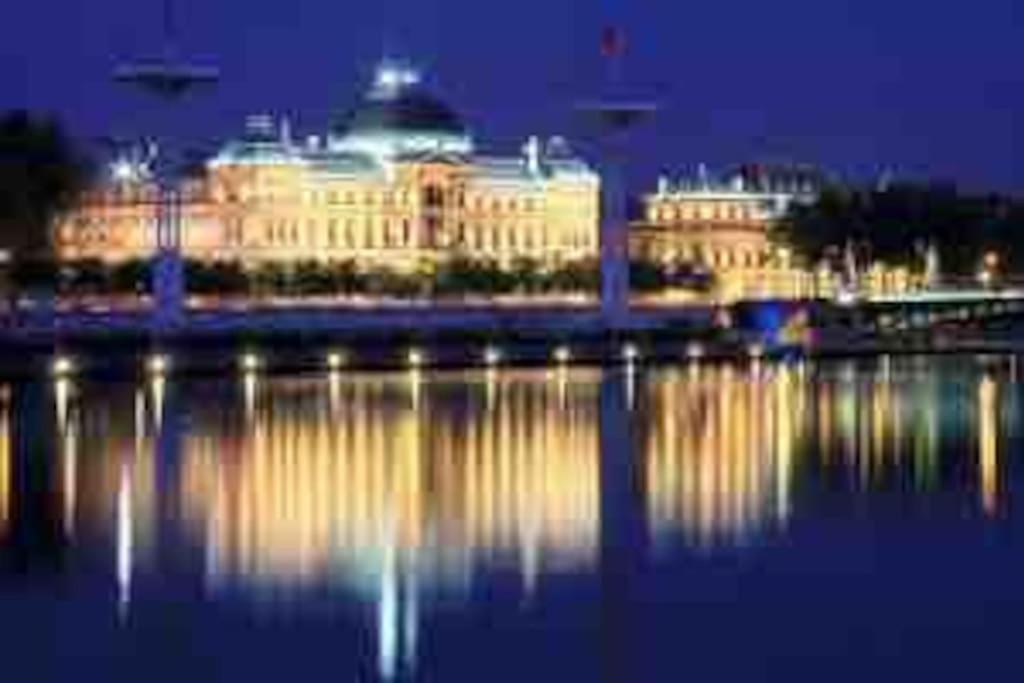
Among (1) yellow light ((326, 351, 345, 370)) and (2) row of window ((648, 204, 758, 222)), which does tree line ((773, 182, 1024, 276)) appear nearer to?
(2) row of window ((648, 204, 758, 222))

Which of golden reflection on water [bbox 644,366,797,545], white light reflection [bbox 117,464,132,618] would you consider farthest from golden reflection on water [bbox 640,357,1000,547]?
white light reflection [bbox 117,464,132,618]

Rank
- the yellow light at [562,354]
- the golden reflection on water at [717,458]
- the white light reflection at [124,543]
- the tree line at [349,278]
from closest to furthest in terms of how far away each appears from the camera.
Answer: the white light reflection at [124,543], the golden reflection on water at [717,458], the yellow light at [562,354], the tree line at [349,278]

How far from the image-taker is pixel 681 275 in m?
Result: 159

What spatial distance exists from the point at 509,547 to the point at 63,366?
41.5 metres

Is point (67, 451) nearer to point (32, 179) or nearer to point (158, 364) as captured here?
point (158, 364)

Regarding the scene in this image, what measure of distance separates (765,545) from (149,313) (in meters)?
68.8

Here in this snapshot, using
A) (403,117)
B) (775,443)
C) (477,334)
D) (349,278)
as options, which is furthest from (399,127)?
(775,443)

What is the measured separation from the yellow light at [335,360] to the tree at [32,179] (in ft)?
39.1

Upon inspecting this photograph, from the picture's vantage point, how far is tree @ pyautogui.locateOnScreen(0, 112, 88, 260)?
8412 centimetres

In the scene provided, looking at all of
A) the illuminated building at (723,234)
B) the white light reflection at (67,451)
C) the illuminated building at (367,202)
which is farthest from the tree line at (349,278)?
the white light reflection at (67,451)

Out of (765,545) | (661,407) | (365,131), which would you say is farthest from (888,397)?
(365,131)

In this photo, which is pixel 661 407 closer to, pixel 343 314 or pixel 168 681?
pixel 168 681

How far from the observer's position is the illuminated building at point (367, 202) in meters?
148

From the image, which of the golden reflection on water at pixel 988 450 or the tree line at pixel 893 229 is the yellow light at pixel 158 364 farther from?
the tree line at pixel 893 229
